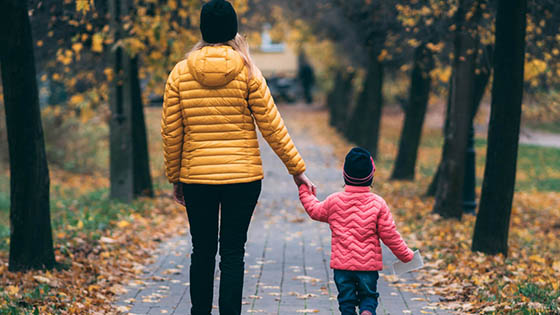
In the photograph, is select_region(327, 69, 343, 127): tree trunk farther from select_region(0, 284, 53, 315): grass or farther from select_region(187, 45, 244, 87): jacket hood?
A: select_region(187, 45, 244, 87): jacket hood

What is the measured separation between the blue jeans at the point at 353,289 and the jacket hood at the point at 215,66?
54.2 inches

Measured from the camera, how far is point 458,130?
1054 centimetres

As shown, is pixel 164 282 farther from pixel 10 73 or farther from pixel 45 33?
pixel 45 33

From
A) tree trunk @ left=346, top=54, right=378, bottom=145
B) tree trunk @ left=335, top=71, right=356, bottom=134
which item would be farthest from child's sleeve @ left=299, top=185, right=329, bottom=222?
tree trunk @ left=335, top=71, right=356, bottom=134

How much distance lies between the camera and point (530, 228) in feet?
40.3

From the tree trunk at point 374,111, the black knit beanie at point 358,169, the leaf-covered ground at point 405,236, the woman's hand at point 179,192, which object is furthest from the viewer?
the tree trunk at point 374,111

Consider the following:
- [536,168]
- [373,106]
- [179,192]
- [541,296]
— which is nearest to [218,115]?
[179,192]

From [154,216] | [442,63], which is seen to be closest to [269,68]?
[442,63]

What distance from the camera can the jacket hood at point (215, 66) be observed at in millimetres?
4180

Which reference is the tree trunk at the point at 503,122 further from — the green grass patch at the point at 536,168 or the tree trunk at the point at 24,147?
the green grass patch at the point at 536,168

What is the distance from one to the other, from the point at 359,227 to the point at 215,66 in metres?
1.29

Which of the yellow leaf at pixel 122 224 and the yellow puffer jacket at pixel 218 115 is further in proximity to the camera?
the yellow leaf at pixel 122 224

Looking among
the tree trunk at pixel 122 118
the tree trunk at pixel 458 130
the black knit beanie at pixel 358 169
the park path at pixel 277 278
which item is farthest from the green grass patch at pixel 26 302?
the tree trunk at pixel 458 130

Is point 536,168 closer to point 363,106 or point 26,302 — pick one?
point 363,106
